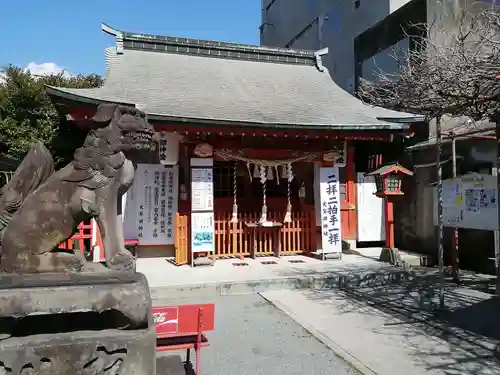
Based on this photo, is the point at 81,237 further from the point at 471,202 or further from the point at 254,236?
the point at 471,202

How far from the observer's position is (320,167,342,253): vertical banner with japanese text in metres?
10.2

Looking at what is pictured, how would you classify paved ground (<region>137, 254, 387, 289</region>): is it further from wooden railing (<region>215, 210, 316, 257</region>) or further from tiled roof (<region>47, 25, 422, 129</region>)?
tiled roof (<region>47, 25, 422, 129</region>)

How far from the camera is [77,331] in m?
3.25

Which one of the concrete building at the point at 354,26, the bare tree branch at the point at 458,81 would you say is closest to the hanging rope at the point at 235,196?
the bare tree branch at the point at 458,81

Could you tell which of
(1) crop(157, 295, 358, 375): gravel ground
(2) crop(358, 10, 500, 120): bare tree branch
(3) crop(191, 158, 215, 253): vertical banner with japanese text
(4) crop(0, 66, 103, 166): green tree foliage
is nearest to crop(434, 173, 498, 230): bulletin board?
(2) crop(358, 10, 500, 120): bare tree branch

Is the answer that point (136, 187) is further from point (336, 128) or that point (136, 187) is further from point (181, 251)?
point (336, 128)

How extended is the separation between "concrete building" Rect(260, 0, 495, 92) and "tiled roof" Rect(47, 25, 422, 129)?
2099 mm

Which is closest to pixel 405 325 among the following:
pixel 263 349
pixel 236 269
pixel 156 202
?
pixel 263 349

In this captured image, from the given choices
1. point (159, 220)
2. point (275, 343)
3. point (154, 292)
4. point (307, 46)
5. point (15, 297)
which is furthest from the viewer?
point (307, 46)

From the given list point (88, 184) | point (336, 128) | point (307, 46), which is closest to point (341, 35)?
point (307, 46)

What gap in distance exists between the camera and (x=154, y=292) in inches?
294

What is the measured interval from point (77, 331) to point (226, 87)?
921 centimetres

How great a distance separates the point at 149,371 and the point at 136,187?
749 cm

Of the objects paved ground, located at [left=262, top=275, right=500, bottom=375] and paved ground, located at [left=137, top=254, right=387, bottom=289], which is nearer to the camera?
paved ground, located at [left=262, top=275, right=500, bottom=375]
